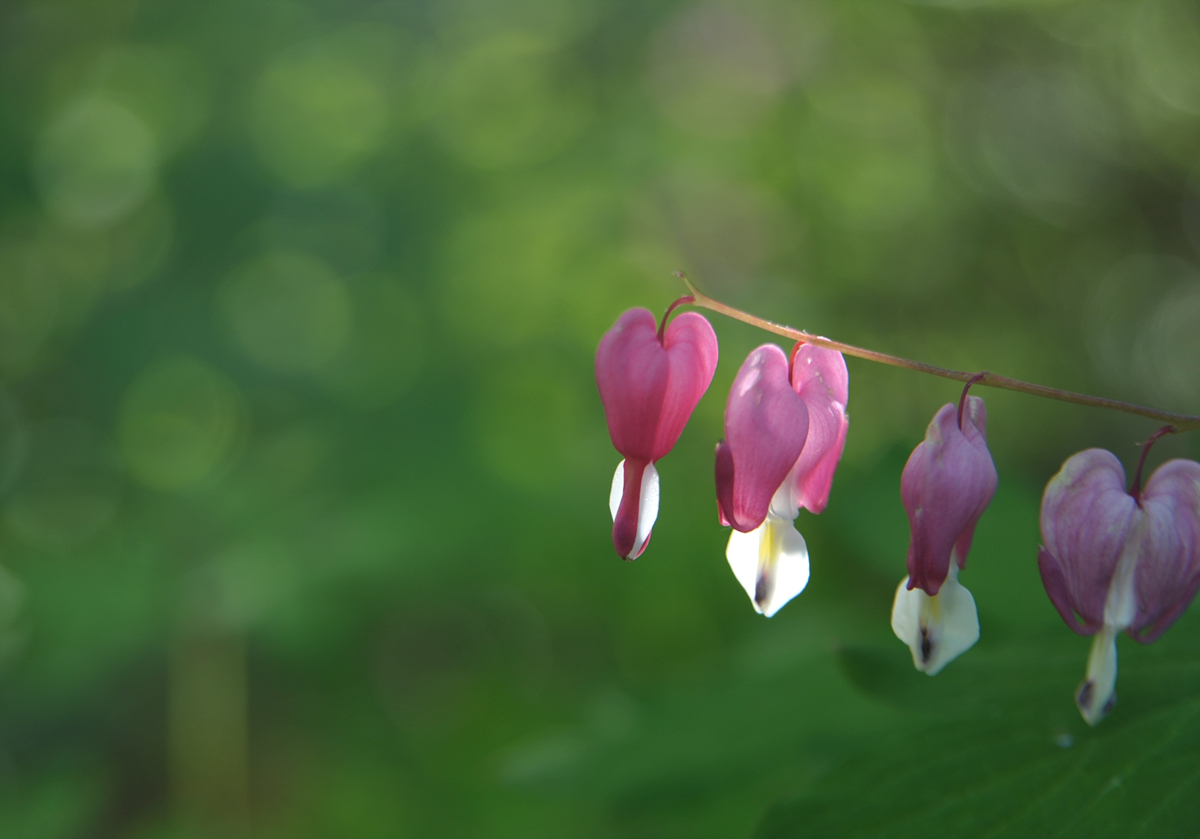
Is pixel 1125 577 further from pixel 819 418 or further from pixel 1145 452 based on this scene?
pixel 819 418

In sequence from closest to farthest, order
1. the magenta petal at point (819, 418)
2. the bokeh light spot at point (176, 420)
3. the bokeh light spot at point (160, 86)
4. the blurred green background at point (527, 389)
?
the magenta petal at point (819, 418), the blurred green background at point (527, 389), the bokeh light spot at point (176, 420), the bokeh light spot at point (160, 86)

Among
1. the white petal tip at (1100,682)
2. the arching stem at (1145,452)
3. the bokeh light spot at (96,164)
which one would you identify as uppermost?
the arching stem at (1145,452)

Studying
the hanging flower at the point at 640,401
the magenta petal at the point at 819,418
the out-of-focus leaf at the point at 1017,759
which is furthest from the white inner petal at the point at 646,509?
the out-of-focus leaf at the point at 1017,759

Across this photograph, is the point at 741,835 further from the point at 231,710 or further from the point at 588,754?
the point at 231,710

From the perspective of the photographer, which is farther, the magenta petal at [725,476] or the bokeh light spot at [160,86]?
the bokeh light spot at [160,86]

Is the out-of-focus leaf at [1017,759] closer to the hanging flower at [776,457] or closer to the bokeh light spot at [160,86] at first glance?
the hanging flower at [776,457]

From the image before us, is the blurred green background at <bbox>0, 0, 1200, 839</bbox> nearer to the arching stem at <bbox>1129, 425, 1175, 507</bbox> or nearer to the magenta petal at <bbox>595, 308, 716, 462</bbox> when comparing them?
the arching stem at <bbox>1129, 425, 1175, 507</bbox>
